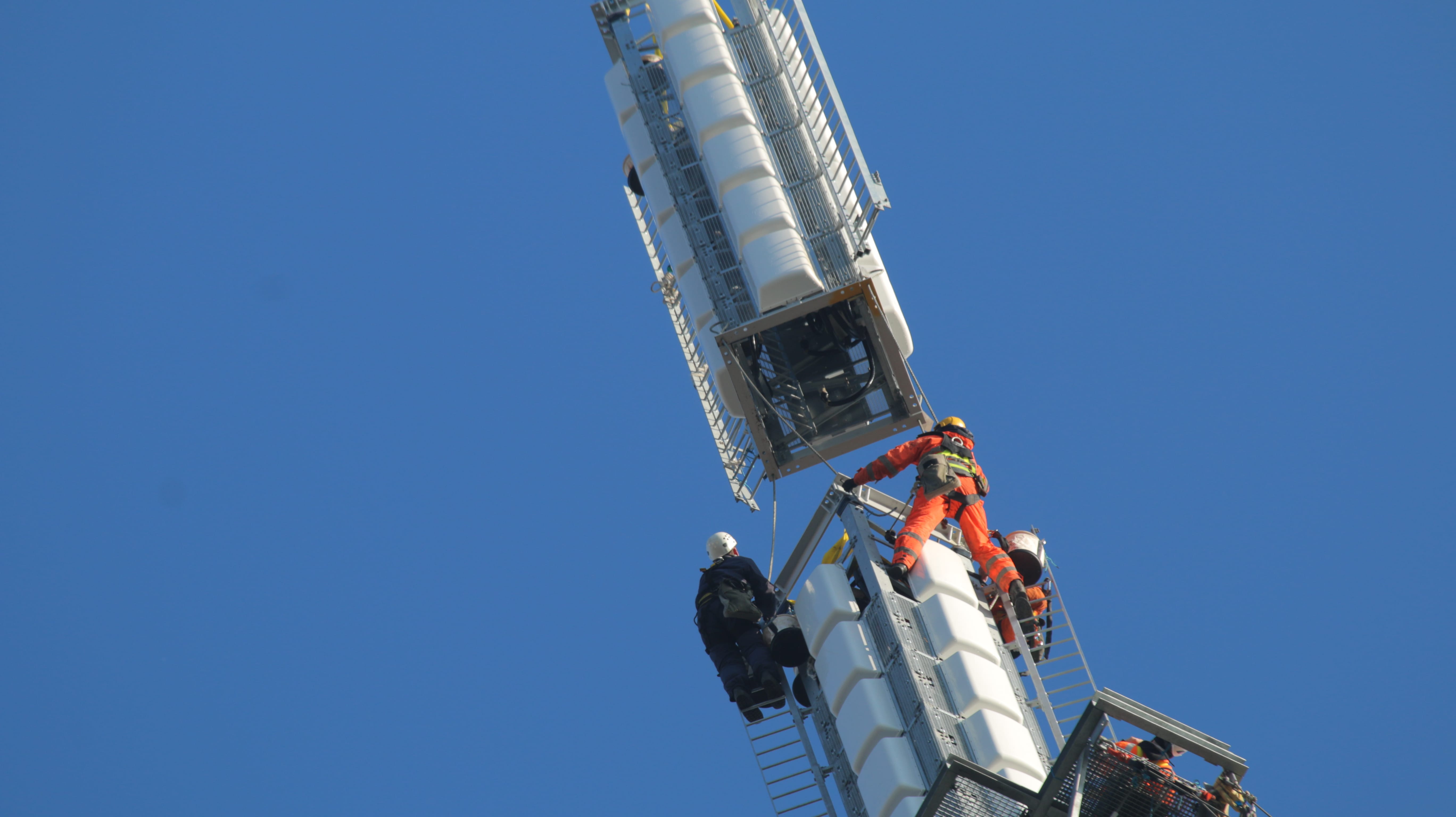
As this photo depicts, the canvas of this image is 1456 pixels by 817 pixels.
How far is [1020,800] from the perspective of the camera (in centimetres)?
1512

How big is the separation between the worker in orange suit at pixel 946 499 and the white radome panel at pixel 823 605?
1.94ft

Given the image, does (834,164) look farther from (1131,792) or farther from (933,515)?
(1131,792)

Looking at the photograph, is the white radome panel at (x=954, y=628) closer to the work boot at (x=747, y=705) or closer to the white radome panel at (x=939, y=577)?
the white radome panel at (x=939, y=577)

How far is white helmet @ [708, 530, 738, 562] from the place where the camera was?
2198cm

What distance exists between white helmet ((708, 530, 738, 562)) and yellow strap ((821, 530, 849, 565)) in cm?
155

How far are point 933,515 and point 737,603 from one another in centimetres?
250

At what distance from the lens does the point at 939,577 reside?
19672 millimetres

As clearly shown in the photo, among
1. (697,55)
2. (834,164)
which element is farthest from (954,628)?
(697,55)

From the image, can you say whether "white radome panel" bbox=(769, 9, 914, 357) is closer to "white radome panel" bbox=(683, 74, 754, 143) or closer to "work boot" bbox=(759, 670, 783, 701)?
"white radome panel" bbox=(683, 74, 754, 143)

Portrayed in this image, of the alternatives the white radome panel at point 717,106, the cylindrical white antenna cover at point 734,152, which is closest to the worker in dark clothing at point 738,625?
the cylindrical white antenna cover at point 734,152

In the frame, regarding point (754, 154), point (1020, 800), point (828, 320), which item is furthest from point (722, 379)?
point (1020, 800)

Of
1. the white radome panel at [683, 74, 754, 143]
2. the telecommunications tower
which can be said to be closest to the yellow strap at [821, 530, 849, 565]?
the telecommunications tower

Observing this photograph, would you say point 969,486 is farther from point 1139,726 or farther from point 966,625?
point 1139,726

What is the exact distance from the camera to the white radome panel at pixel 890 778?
18.1 meters
